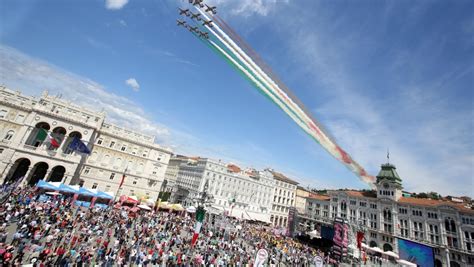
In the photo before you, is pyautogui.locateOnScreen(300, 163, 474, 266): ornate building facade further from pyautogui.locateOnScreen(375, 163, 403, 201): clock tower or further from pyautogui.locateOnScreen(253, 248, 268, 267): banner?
pyautogui.locateOnScreen(253, 248, 268, 267): banner

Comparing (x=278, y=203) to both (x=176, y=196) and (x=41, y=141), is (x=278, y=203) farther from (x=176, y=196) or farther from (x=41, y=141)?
(x=41, y=141)

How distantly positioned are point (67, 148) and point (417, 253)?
2296 inches

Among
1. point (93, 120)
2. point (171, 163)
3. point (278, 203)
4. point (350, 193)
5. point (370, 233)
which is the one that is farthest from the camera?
point (171, 163)

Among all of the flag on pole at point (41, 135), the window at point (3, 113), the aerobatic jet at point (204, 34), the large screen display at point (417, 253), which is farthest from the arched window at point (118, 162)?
the large screen display at point (417, 253)

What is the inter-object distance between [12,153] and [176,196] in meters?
40.6

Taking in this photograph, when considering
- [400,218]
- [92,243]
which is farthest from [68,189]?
[400,218]

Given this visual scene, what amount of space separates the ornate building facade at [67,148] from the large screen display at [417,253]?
150 feet

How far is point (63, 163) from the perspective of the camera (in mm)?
38219

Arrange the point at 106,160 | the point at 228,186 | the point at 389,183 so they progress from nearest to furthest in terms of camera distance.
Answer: the point at 106,160
the point at 389,183
the point at 228,186

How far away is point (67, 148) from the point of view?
39156 mm

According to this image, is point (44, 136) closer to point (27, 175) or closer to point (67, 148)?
point (67, 148)

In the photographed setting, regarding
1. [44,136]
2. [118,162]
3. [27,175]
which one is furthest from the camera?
[118,162]

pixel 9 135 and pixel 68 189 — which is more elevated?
pixel 9 135

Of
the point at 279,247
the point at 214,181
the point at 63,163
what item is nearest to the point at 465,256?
the point at 279,247
